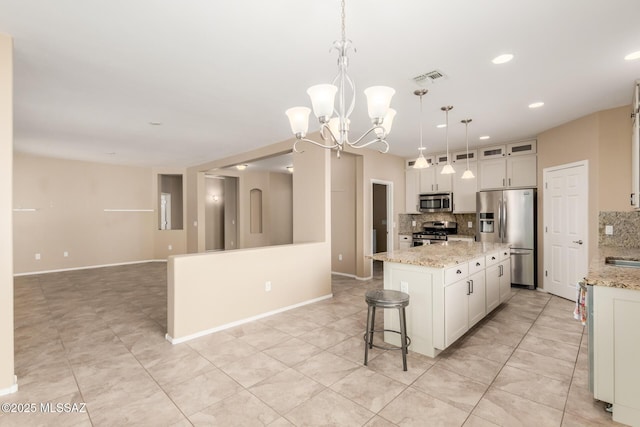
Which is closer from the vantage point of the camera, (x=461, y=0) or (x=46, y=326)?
(x=461, y=0)

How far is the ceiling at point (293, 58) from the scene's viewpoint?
198cm

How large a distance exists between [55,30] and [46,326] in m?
3.27

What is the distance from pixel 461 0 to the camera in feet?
6.14

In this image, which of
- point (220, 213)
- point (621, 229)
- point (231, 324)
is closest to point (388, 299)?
point (231, 324)

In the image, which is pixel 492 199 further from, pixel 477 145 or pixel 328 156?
pixel 328 156

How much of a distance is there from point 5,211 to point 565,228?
249 inches

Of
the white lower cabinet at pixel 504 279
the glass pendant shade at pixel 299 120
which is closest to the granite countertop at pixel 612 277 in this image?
the white lower cabinet at pixel 504 279

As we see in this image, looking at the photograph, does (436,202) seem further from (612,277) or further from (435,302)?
(612,277)

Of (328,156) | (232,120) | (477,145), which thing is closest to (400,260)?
(328,156)

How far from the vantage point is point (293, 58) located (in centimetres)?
256

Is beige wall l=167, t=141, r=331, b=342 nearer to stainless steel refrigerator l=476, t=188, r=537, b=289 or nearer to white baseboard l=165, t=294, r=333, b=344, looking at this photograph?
white baseboard l=165, t=294, r=333, b=344

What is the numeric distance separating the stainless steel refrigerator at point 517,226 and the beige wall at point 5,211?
6.22 metres

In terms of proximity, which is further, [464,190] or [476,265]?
[464,190]

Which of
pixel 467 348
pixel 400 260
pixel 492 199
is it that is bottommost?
pixel 467 348
